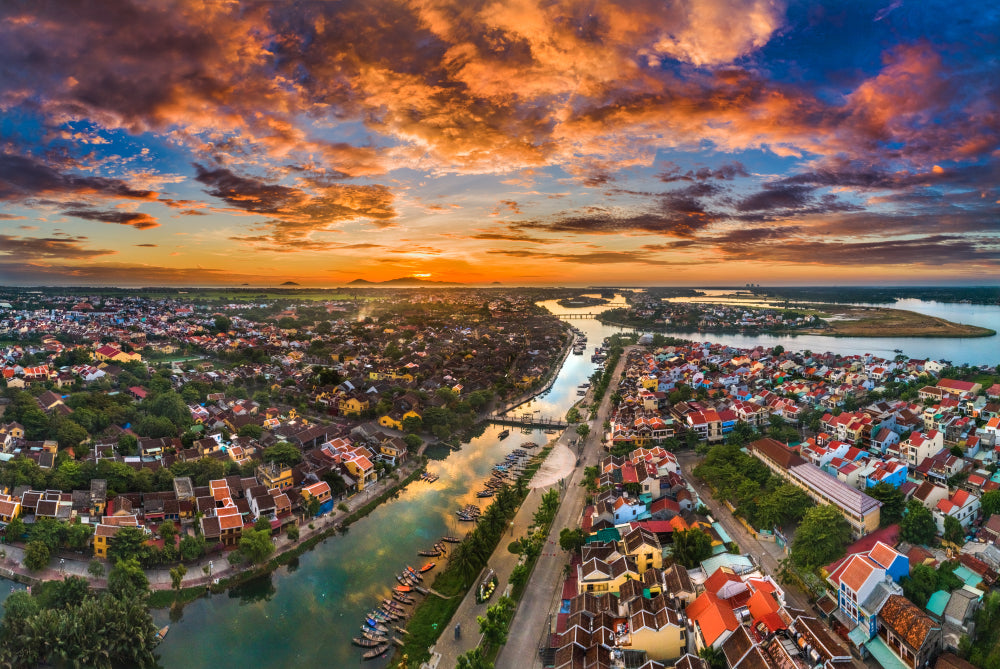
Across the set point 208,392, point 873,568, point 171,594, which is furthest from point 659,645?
point 208,392

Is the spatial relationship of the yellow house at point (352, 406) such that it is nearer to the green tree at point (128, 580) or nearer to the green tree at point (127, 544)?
the green tree at point (127, 544)

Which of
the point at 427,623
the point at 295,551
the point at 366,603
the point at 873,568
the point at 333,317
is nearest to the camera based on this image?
the point at 873,568

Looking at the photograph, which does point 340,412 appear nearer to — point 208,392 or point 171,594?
point 208,392

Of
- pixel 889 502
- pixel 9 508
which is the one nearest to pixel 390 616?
pixel 9 508

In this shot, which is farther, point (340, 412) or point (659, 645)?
point (340, 412)

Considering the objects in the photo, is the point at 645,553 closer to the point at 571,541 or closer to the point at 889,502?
the point at 571,541

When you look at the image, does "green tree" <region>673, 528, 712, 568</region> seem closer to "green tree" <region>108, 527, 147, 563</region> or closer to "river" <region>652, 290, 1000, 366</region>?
"green tree" <region>108, 527, 147, 563</region>

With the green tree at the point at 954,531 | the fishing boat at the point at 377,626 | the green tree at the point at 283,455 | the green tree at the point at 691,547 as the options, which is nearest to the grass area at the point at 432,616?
the fishing boat at the point at 377,626
